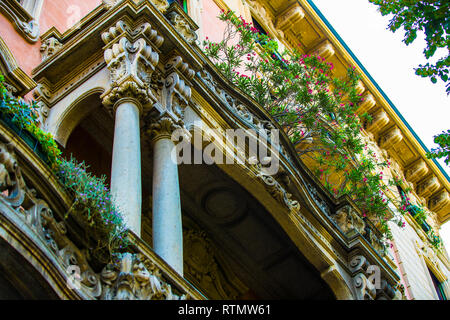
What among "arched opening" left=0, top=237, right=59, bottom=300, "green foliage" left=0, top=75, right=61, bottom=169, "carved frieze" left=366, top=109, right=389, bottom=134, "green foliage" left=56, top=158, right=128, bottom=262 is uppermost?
"carved frieze" left=366, top=109, right=389, bottom=134

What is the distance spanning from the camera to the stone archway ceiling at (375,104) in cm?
2377

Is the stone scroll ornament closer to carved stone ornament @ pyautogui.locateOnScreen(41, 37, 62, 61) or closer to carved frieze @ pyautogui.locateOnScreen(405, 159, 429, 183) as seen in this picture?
carved stone ornament @ pyautogui.locateOnScreen(41, 37, 62, 61)

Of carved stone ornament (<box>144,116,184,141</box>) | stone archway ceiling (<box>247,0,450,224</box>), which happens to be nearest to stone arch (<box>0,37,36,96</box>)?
carved stone ornament (<box>144,116,184,141</box>)

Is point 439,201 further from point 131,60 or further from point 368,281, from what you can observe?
point 131,60

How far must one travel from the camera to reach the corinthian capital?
29.3ft

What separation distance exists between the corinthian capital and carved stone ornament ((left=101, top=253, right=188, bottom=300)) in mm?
3035

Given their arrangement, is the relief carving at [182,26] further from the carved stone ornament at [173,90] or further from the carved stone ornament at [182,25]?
the carved stone ornament at [173,90]

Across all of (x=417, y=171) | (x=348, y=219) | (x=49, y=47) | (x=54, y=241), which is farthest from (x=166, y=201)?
(x=417, y=171)

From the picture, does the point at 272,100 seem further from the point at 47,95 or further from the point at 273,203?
the point at 47,95

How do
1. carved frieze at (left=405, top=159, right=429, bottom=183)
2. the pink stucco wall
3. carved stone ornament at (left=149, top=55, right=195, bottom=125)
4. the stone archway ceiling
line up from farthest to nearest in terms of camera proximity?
carved frieze at (left=405, top=159, right=429, bottom=183)
the stone archway ceiling
the pink stucco wall
carved stone ornament at (left=149, top=55, right=195, bottom=125)

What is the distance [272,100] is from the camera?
1390 cm

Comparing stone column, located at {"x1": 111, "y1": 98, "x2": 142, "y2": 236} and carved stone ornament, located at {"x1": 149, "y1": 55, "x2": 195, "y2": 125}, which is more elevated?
carved stone ornament, located at {"x1": 149, "y1": 55, "x2": 195, "y2": 125}
